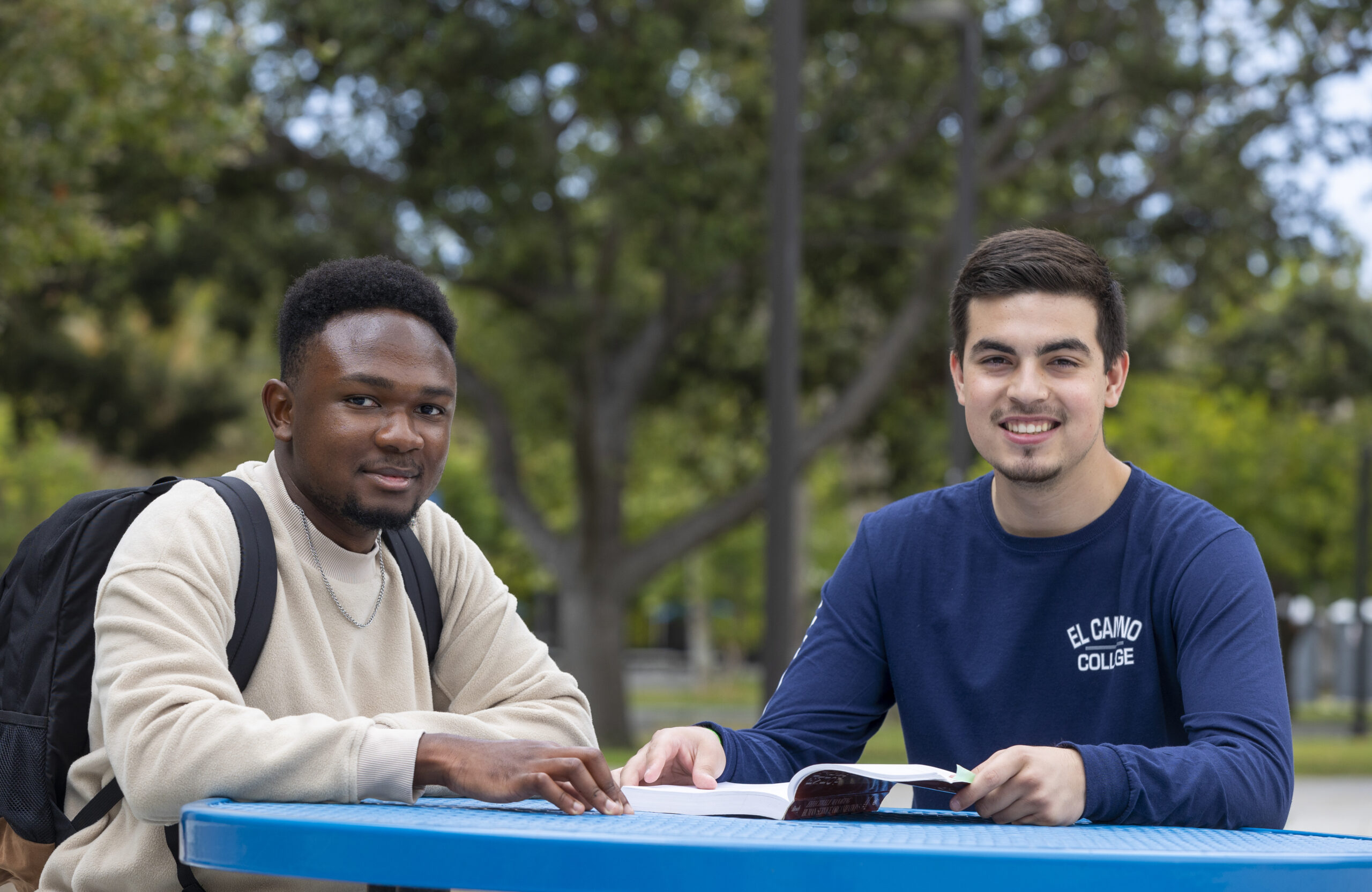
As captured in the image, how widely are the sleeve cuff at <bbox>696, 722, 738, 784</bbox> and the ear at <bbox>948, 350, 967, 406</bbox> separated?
0.73m

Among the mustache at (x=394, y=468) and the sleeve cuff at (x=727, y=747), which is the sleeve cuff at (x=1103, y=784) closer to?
the sleeve cuff at (x=727, y=747)

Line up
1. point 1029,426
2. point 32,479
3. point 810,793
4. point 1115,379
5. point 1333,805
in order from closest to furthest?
point 810,793 < point 1029,426 < point 1115,379 < point 1333,805 < point 32,479

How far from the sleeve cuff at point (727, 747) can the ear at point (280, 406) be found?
0.86 meters

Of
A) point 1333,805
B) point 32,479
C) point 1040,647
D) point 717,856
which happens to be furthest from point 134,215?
point 32,479

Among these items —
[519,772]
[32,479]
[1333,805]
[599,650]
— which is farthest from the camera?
[32,479]

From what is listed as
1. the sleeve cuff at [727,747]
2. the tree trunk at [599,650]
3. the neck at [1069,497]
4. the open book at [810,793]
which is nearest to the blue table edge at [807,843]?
the open book at [810,793]

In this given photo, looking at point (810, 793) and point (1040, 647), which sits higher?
point (1040, 647)

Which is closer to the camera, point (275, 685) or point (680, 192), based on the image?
point (275, 685)

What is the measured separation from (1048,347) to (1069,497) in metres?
0.28

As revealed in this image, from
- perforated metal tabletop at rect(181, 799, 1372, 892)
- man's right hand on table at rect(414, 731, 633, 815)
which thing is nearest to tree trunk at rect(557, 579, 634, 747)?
man's right hand on table at rect(414, 731, 633, 815)

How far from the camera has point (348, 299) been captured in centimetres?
263

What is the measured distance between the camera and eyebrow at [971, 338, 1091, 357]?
277 cm

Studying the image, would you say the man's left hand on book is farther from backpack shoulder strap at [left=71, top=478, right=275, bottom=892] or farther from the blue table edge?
backpack shoulder strap at [left=71, top=478, right=275, bottom=892]

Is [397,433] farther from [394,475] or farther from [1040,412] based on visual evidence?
[1040,412]
